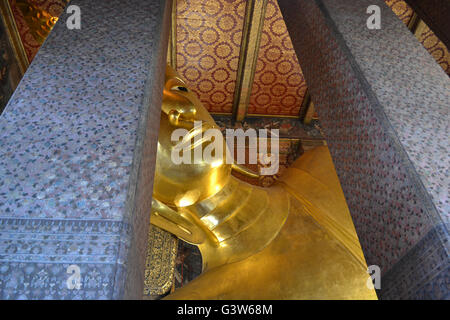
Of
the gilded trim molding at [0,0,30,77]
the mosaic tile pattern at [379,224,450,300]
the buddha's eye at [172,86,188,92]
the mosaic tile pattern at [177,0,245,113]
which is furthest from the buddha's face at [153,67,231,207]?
the gilded trim molding at [0,0,30,77]

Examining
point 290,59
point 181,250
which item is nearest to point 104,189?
point 181,250

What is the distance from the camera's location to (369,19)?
1.56 meters

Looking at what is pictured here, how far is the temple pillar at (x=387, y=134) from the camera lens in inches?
34.6

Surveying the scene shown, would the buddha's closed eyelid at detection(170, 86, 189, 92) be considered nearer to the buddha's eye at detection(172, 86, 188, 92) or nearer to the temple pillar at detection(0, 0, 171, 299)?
the buddha's eye at detection(172, 86, 188, 92)

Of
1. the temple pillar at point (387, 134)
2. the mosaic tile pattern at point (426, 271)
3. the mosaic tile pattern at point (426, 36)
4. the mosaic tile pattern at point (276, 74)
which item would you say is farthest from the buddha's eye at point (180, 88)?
the mosaic tile pattern at point (426, 36)

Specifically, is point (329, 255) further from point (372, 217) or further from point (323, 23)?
point (323, 23)

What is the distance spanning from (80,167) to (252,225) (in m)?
1.47

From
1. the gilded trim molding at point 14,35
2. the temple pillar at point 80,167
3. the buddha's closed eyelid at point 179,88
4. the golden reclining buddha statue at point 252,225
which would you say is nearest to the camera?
the temple pillar at point 80,167

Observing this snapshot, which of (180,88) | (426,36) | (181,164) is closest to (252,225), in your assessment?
(181,164)

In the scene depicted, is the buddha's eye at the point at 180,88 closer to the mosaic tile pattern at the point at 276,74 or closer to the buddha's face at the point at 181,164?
the buddha's face at the point at 181,164

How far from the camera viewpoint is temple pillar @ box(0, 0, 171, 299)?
0.70 meters

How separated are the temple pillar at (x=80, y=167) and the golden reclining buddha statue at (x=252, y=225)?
0.71 metres

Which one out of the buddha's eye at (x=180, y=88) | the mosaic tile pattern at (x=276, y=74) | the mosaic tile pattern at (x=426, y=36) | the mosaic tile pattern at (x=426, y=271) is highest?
the mosaic tile pattern at (x=426, y=271)

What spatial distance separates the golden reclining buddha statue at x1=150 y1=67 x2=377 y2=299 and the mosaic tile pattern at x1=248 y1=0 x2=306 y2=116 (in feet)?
7.31
